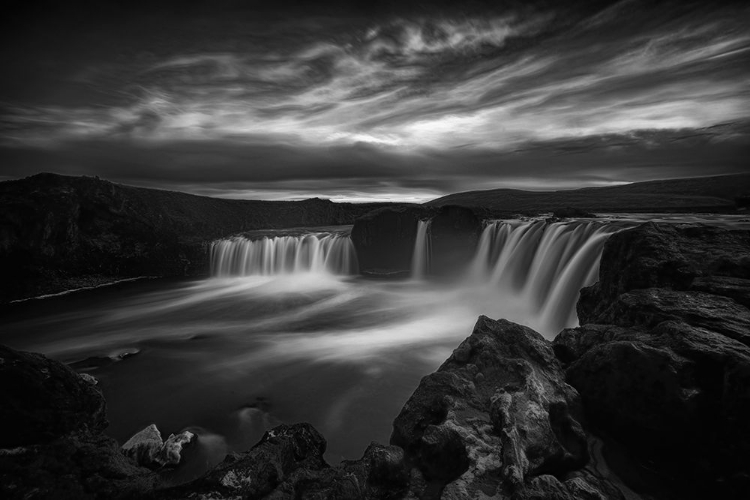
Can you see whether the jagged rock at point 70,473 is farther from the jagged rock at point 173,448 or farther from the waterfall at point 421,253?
the waterfall at point 421,253

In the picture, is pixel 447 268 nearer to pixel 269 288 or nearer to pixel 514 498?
pixel 269 288

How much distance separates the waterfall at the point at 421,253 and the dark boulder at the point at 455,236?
123cm

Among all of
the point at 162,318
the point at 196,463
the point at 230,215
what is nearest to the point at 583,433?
the point at 196,463

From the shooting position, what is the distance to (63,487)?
12.2 ft

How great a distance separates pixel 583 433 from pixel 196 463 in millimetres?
7756

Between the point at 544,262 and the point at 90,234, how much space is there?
110 ft

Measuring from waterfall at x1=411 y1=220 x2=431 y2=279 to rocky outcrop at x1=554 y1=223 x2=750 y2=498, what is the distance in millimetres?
21125

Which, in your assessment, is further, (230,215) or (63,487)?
(230,215)

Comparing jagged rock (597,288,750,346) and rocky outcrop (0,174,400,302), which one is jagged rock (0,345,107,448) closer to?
jagged rock (597,288,750,346)

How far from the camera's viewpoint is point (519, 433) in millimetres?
3939

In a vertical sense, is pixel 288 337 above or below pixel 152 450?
below

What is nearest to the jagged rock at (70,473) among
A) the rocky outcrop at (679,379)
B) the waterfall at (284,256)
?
the rocky outcrop at (679,379)

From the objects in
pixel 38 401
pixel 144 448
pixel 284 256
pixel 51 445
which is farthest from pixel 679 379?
pixel 284 256

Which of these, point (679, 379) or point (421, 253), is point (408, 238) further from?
point (679, 379)
